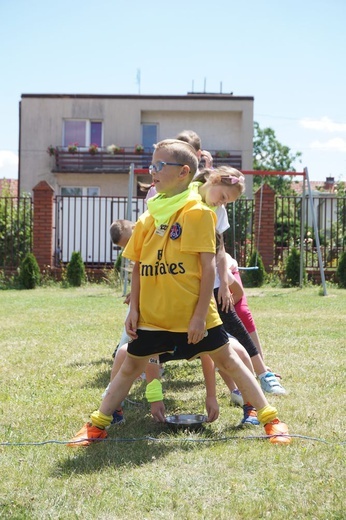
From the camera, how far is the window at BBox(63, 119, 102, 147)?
2934 centimetres

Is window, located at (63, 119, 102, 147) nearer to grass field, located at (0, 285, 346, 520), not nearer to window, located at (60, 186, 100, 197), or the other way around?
window, located at (60, 186, 100, 197)

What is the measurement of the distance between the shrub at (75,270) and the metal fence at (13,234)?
67.6 inches

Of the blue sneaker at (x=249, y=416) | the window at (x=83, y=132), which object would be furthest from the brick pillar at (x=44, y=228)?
the blue sneaker at (x=249, y=416)

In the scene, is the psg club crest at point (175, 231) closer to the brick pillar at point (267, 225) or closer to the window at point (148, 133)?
the brick pillar at point (267, 225)

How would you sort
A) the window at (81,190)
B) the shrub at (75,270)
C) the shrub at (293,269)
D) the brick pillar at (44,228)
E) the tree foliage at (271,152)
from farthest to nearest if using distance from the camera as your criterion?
the tree foliage at (271,152) < the window at (81,190) < the brick pillar at (44,228) < the shrub at (75,270) < the shrub at (293,269)

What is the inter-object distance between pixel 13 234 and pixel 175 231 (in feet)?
47.7

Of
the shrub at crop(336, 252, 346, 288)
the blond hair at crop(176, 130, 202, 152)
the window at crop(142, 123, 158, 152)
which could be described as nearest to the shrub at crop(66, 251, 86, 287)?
the shrub at crop(336, 252, 346, 288)

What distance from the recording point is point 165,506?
2.66 m

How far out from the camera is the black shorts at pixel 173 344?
140 inches

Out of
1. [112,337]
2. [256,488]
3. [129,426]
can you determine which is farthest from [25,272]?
[256,488]

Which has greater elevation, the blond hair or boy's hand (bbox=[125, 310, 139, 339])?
the blond hair

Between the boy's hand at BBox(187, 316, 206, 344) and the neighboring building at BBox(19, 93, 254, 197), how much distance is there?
2544 centimetres

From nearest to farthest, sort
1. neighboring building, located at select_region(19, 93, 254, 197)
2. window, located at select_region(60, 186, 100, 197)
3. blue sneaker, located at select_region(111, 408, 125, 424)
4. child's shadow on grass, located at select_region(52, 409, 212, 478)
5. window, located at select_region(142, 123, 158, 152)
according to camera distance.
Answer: child's shadow on grass, located at select_region(52, 409, 212, 478)
blue sneaker, located at select_region(111, 408, 125, 424)
neighboring building, located at select_region(19, 93, 254, 197)
window, located at select_region(60, 186, 100, 197)
window, located at select_region(142, 123, 158, 152)

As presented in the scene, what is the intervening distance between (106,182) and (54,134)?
2.90m
